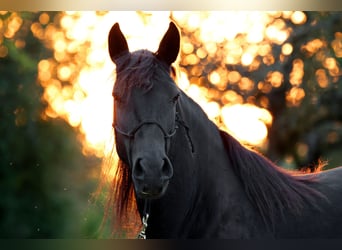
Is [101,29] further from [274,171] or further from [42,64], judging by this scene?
[274,171]

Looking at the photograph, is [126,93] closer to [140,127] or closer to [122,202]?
[140,127]

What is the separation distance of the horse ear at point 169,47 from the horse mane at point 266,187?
0.57 meters

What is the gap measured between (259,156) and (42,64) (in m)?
11.2

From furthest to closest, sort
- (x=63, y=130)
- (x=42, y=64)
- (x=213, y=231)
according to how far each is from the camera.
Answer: (x=42, y=64) < (x=63, y=130) < (x=213, y=231)

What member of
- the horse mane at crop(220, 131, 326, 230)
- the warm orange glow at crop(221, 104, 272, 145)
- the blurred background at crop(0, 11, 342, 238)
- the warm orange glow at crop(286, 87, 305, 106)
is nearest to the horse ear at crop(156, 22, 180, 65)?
the horse mane at crop(220, 131, 326, 230)

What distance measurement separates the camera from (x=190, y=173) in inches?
149

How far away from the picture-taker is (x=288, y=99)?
14.8 meters

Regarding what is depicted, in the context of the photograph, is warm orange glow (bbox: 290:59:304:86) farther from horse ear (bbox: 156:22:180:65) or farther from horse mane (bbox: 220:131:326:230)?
horse ear (bbox: 156:22:180:65)

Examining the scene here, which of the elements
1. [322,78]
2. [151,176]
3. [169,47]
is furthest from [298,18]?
[151,176]

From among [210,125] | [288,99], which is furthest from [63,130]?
[210,125]

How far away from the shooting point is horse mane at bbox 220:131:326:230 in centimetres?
385

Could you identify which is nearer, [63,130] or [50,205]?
[50,205]

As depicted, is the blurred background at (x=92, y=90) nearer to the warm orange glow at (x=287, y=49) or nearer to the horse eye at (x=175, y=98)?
the warm orange glow at (x=287, y=49)

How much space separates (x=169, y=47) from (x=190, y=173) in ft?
2.56
